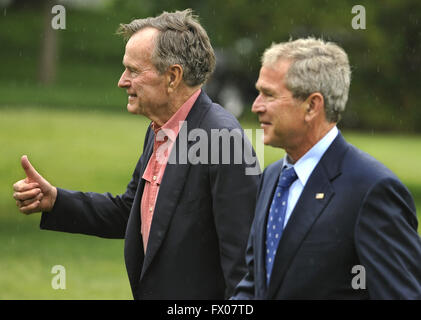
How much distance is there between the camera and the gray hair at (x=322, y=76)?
4176 mm

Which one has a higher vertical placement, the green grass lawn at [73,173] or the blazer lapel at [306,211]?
the blazer lapel at [306,211]

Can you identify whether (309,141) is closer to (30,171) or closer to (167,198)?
(167,198)

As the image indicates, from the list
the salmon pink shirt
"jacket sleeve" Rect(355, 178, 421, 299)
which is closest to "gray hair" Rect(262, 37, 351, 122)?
"jacket sleeve" Rect(355, 178, 421, 299)

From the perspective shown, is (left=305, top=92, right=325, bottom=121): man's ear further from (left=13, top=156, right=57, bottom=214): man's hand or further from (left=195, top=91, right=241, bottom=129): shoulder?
(left=13, top=156, right=57, bottom=214): man's hand

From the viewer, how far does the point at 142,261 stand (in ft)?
16.7

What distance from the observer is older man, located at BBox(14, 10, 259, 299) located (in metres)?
4.85

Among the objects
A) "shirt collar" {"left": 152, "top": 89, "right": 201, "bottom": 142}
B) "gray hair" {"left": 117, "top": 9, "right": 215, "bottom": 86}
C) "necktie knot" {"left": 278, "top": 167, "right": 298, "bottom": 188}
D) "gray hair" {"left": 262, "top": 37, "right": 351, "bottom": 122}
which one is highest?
"gray hair" {"left": 117, "top": 9, "right": 215, "bottom": 86}

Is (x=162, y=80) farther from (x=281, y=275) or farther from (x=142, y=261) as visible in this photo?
(x=281, y=275)

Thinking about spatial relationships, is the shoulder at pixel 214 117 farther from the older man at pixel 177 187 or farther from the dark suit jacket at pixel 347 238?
the dark suit jacket at pixel 347 238

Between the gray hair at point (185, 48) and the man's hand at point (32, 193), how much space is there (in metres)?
0.96

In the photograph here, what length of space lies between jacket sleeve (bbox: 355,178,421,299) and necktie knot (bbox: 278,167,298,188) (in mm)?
442

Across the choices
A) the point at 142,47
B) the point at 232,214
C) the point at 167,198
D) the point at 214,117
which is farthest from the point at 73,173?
the point at 232,214

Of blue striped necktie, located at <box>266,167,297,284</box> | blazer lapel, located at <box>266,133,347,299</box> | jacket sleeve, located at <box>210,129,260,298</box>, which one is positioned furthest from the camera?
jacket sleeve, located at <box>210,129,260,298</box>

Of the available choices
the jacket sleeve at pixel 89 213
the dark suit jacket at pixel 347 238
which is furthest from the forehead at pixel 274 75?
the jacket sleeve at pixel 89 213
